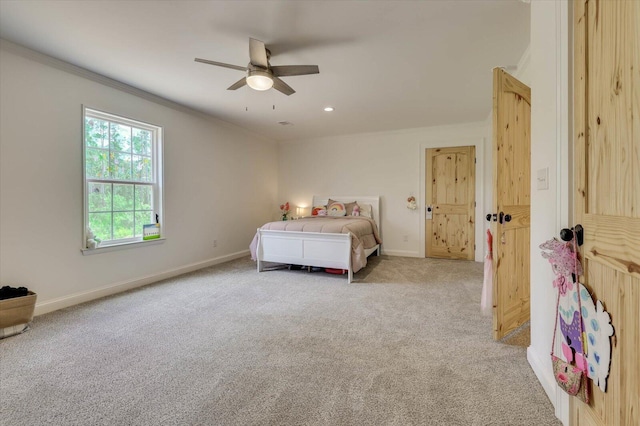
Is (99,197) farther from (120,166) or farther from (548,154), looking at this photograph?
(548,154)

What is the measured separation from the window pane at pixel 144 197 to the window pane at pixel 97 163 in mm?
438

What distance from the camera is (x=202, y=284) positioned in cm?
355

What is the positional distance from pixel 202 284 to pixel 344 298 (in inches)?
73.2

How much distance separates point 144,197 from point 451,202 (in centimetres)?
498

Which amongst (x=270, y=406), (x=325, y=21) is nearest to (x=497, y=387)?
(x=270, y=406)

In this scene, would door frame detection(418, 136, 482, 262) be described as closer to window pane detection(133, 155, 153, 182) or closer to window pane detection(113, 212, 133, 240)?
window pane detection(133, 155, 153, 182)

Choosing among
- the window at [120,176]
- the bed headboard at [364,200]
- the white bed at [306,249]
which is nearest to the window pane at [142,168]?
the window at [120,176]

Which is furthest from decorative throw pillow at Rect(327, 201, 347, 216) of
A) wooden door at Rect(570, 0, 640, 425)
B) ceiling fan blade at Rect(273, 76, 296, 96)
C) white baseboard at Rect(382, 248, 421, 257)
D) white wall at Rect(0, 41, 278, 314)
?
wooden door at Rect(570, 0, 640, 425)

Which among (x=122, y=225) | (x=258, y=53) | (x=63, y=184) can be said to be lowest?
(x=122, y=225)

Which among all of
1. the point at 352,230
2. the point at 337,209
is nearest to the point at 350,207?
the point at 337,209

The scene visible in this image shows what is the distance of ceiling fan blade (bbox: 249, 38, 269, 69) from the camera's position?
6.93ft

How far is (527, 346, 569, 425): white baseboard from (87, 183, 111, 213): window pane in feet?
14.0

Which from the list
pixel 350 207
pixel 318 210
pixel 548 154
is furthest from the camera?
pixel 318 210

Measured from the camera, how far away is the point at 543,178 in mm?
1480
